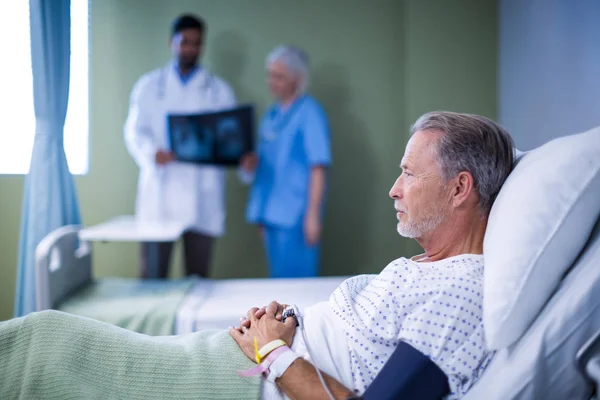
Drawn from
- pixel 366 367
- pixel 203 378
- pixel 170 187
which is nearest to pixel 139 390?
pixel 203 378

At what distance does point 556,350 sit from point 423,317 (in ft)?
0.67

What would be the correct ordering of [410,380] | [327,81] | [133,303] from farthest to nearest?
[327,81], [133,303], [410,380]

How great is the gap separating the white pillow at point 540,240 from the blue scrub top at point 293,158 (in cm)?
185

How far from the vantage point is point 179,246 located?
3676 millimetres

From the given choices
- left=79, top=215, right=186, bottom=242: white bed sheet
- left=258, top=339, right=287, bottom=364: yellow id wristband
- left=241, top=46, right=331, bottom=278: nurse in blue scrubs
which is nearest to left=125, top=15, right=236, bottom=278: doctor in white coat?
left=241, top=46, right=331, bottom=278: nurse in blue scrubs

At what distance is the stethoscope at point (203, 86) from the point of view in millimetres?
3078

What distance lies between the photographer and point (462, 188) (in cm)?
110

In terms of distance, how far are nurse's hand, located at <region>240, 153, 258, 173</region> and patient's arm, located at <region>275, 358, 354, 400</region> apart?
1972 mm

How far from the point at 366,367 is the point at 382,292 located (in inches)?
5.3

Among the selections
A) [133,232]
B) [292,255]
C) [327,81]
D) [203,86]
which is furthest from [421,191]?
[327,81]

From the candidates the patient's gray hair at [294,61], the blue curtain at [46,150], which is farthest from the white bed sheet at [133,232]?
the patient's gray hair at [294,61]

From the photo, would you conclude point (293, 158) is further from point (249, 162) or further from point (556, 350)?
point (556, 350)

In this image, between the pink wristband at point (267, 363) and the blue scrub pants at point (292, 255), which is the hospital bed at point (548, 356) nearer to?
the pink wristband at point (267, 363)

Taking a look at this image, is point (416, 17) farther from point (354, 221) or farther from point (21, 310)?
point (21, 310)
